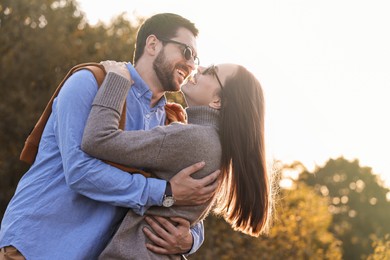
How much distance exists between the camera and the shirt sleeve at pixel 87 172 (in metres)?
3.20

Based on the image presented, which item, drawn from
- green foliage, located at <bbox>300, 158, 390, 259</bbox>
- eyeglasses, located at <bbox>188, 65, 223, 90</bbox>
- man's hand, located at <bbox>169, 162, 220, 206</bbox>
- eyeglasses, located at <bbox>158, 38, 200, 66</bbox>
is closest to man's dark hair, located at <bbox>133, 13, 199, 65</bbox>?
eyeglasses, located at <bbox>158, 38, 200, 66</bbox>

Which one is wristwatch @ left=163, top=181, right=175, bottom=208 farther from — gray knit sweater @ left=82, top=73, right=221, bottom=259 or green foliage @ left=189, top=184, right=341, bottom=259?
green foliage @ left=189, top=184, right=341, bottom=259

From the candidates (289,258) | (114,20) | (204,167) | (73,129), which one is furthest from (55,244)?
(114,20)

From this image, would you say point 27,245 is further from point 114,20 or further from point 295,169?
point 114,20

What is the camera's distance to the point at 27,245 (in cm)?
329

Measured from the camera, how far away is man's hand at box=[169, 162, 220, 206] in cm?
329

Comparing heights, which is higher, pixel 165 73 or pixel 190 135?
pixel 165 73

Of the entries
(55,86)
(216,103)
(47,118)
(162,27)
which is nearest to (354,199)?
(55,86)

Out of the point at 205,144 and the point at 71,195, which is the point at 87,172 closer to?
the point at 71,195

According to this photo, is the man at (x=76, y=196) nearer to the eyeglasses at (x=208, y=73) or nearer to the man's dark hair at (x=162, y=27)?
the eyeglasses at (x=208, y=73)

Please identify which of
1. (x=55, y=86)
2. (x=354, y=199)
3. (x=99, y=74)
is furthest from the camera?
(x=354, y=199)

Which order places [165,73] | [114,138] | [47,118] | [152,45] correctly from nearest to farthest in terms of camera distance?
[114,138], [47,118], [165,73], [152,45]

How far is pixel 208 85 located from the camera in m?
3.71

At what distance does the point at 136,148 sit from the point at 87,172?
0.25 meters
